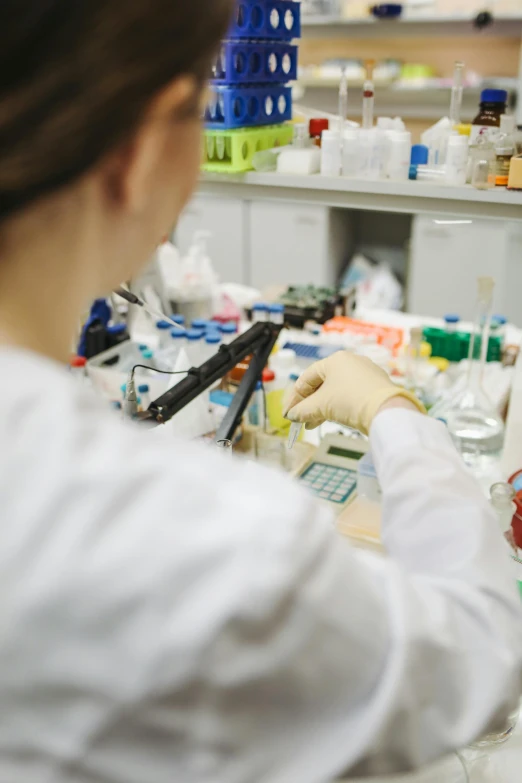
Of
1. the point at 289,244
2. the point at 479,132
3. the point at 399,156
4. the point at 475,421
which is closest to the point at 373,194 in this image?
the point at 399,156

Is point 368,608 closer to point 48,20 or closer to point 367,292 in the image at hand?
point 48,20

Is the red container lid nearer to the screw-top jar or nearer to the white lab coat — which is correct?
the screw-top jar

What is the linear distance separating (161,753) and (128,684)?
64 mm

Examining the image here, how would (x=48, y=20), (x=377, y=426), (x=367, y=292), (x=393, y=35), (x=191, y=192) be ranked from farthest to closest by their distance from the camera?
(x=393, y=35) < (x=367, y=292) < (x=377, y=426) < (x=191, y=192) < (x=48, y=20)

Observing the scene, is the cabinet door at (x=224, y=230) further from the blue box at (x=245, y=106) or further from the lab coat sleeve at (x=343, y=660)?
the lab coat sleeve at (x=343, y=660)

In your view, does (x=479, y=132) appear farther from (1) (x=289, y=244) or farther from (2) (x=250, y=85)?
(1) (x=289, y=244)

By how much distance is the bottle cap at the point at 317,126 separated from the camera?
5.01 ft

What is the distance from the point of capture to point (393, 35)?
12.8ft

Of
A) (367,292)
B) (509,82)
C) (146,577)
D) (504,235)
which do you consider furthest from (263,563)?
(509,82)

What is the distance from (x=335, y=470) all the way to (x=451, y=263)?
2233mm

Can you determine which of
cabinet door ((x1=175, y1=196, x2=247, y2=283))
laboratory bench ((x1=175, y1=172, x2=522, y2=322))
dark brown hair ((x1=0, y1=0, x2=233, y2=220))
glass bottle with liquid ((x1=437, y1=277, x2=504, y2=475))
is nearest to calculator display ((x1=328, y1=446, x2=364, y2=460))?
glass bottle with liquid ((x1=437, y1=277, x2=504, y2=475))

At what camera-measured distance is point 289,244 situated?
3.60 metres

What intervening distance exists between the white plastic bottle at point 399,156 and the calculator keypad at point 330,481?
1.88ft

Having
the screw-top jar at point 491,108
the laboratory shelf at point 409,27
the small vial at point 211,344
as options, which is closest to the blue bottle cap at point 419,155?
the screw-top jar at point 491,108
